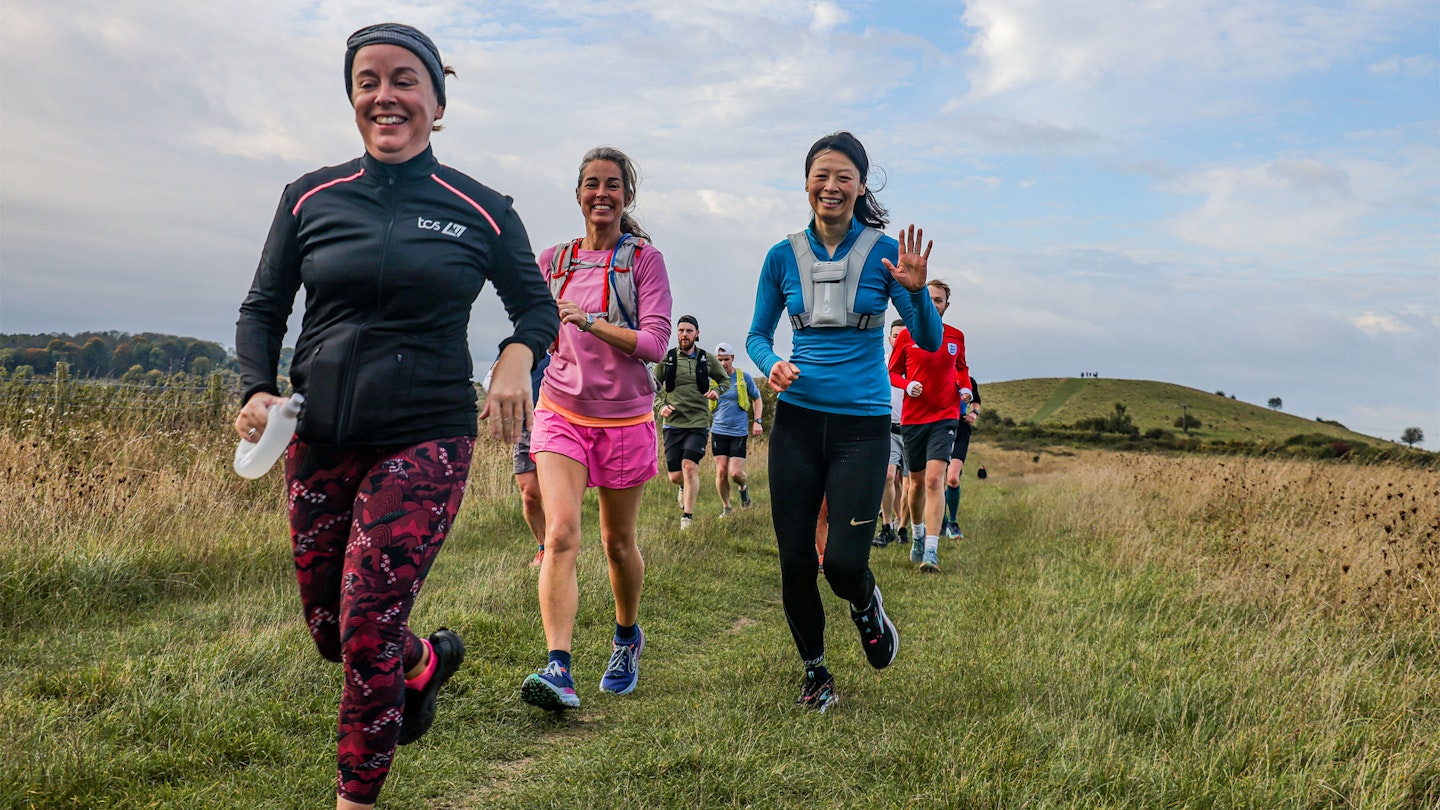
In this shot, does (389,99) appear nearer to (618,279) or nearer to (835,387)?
(618,279)

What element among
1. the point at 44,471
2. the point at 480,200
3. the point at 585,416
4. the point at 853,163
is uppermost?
the point at 853,163

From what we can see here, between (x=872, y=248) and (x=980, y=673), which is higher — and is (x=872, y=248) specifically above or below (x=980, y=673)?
→ above

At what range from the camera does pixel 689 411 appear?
1070cm

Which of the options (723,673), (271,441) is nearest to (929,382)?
(723,673)

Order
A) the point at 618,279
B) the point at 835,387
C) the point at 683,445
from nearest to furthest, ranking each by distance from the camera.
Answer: the point at 835,387 < the point at 618,279 < the point at 683,445

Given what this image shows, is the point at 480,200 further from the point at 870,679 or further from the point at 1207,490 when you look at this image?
the point at 1207,490

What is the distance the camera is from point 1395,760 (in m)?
3.60

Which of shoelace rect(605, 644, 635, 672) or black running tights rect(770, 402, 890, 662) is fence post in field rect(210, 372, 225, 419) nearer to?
shoelace rect(605, 644, 635, 672)

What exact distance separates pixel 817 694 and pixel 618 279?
2.24 meters

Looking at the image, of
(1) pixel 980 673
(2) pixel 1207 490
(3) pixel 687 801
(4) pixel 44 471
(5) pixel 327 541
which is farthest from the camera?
(2) pixel 1207 490

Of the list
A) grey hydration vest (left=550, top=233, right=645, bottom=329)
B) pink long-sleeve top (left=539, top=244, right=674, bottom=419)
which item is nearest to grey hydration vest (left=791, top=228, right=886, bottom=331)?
pink long-sleeve top (left=539, top=244, right=674, bottom=419)

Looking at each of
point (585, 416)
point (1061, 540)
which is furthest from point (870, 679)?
point (1061, 540)

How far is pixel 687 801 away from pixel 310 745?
1.58m

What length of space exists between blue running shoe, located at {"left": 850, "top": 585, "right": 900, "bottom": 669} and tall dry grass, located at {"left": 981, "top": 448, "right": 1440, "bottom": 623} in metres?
3.50
